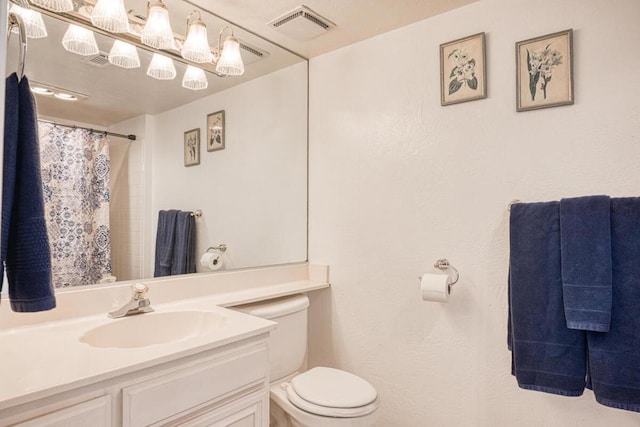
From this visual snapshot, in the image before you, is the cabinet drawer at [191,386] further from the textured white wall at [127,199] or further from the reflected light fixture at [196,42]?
the reflected light fixture at [196,42]

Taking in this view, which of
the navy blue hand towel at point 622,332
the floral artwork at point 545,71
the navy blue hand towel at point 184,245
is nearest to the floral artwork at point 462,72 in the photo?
the floral artwork at point 545,71

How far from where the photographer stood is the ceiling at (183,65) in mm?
1285

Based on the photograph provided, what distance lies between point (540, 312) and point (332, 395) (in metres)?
0.82

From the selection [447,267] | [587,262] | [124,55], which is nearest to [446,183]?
[447,267]

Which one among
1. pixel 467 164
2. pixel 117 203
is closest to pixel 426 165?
pixel 467 164

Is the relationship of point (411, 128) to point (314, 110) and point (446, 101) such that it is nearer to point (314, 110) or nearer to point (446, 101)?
point (446, 101)

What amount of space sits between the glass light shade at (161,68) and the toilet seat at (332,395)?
141 centimetres

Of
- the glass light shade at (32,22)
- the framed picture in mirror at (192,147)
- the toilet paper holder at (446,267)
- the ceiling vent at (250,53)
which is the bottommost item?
the toilet paper holder at (446,267)

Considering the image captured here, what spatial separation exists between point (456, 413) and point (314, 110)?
1.65 m

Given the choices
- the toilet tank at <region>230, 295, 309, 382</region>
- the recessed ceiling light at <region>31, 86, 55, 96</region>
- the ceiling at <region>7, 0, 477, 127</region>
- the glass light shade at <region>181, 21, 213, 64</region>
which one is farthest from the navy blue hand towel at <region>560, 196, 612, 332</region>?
the recessed ceiling light at <region>31, 86, 55, 96</region>

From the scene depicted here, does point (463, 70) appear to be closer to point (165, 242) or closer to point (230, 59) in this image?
point (230, 59)

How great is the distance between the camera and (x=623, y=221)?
1185 mm

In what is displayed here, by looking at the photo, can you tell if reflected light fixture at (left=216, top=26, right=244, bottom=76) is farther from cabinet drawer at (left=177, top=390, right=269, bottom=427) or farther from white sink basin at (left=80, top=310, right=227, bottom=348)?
cabinet drawer at (left=177, top=390, right=269, bottom=427)

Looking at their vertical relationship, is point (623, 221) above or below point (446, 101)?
below
